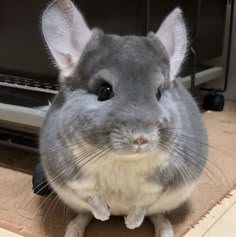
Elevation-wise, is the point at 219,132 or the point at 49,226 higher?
the point at 219,132

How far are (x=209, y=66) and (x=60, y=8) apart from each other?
1350 millimetres

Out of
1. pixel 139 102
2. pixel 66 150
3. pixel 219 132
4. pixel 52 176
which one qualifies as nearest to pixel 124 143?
pixel 139 102

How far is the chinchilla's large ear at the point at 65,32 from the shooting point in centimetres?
96

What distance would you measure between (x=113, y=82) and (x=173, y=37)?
0.70 ft

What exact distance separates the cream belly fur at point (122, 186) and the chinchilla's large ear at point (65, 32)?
22cm

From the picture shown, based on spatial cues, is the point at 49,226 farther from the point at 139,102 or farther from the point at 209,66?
the point at 209,66

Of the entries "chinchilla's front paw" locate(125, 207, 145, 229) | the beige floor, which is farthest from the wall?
"chinchilla's front paw" locate(125, 207, 145, 229)

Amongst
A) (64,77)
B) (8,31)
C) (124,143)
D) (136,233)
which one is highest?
(8,31)

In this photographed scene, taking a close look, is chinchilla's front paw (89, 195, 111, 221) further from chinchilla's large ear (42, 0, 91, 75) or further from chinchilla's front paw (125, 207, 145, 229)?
chinchilla's large ear (42, 0, 91, 75)

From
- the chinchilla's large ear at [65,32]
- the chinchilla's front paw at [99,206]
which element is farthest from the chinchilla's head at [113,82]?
the chinchilla's front paw at [99,206]

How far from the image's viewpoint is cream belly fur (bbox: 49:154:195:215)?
960mm

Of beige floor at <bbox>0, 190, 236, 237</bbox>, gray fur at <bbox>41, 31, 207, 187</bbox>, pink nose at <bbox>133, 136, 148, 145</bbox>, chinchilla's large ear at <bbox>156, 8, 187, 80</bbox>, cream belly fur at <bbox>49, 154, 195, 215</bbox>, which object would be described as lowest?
beige floor at <bbox>0, 190, 236, 237</bbox>

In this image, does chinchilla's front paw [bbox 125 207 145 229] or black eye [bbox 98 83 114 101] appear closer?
black eye [bbox 98 83 114 101]

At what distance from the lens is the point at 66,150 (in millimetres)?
994
